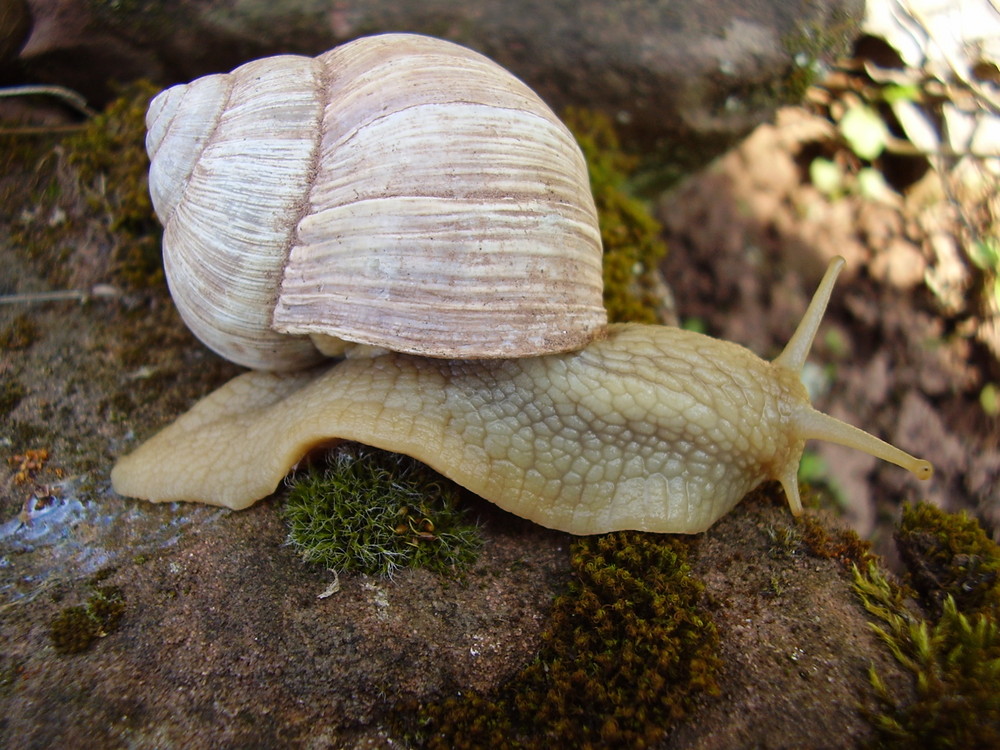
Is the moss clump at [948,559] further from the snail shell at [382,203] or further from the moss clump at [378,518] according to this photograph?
the moss clump at [378,518]

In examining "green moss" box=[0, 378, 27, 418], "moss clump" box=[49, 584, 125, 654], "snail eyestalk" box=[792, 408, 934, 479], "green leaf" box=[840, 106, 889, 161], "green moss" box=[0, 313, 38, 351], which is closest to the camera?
"moss clump" box=[49, 584, 125, 654]

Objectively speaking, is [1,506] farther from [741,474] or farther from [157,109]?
[741,474]

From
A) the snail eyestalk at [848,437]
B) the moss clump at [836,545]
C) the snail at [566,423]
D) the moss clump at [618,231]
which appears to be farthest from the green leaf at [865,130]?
the moss clump at [836,545]

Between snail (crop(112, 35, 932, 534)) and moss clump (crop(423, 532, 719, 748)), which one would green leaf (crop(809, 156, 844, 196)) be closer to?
snail (crop(112, 35, 932, 534))

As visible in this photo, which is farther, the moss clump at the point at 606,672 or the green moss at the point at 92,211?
the green moss at the point at 92,211

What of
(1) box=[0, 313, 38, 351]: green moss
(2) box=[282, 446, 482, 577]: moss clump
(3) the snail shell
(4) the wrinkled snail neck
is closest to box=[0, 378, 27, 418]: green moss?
(1) box=[0, 313, 38, 351]: green moss

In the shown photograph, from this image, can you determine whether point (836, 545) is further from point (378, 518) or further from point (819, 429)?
point (378, 518)

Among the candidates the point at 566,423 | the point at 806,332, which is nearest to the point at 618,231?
the point at 806,332
